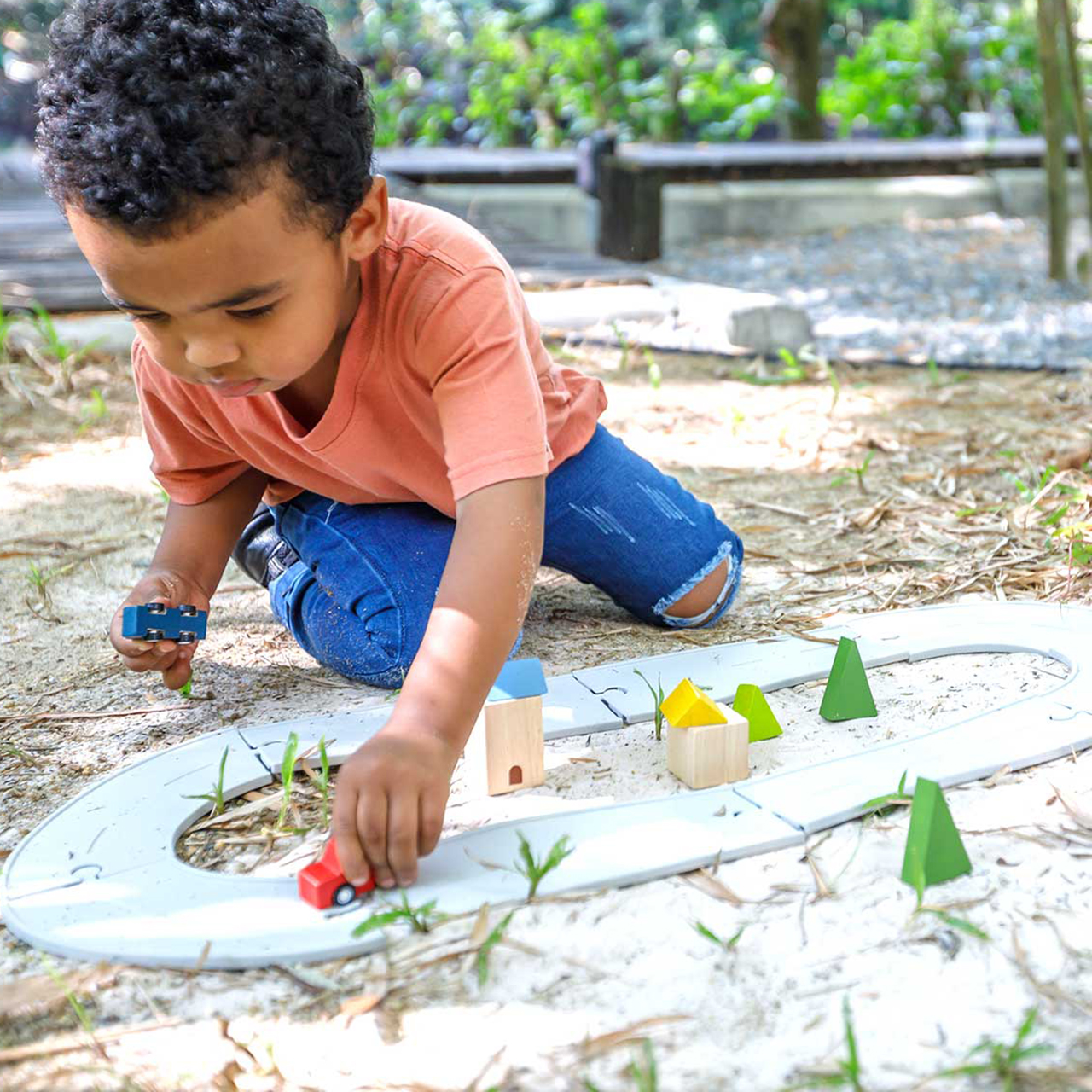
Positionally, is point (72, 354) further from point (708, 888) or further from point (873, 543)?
point (708, 888)

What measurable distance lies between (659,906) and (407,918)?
0.87 feet

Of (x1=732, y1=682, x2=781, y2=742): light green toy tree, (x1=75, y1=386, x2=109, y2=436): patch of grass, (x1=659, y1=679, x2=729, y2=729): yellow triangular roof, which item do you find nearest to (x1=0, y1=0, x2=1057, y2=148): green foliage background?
(x1=75, y1=386, x2=109, y2=436): patch of grass

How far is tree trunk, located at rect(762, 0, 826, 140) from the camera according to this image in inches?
311

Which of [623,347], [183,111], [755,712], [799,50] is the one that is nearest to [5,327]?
[623,347]

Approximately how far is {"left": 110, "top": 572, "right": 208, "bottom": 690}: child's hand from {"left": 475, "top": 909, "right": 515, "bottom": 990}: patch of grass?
29.5 inches

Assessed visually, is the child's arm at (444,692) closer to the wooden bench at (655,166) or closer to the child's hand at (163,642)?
the child's hand at (163,642)

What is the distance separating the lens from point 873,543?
8.45ft

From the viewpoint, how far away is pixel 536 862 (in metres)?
1.46

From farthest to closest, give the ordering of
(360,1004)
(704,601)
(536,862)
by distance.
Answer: (704,601), (536,862), (360,1004)

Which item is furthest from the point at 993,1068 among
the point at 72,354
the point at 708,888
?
the point at 72,354

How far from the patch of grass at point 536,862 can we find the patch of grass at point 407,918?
10 cm

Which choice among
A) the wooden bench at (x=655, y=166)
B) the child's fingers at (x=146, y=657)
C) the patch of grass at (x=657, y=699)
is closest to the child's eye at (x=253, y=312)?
the child's fingers at (x=146, y=657)

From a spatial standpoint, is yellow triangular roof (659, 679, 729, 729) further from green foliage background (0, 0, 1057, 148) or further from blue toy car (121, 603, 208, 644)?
green foliage background (0, 0, 1057, 148)

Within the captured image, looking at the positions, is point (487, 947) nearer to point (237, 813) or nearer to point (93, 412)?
point (237, 813)
